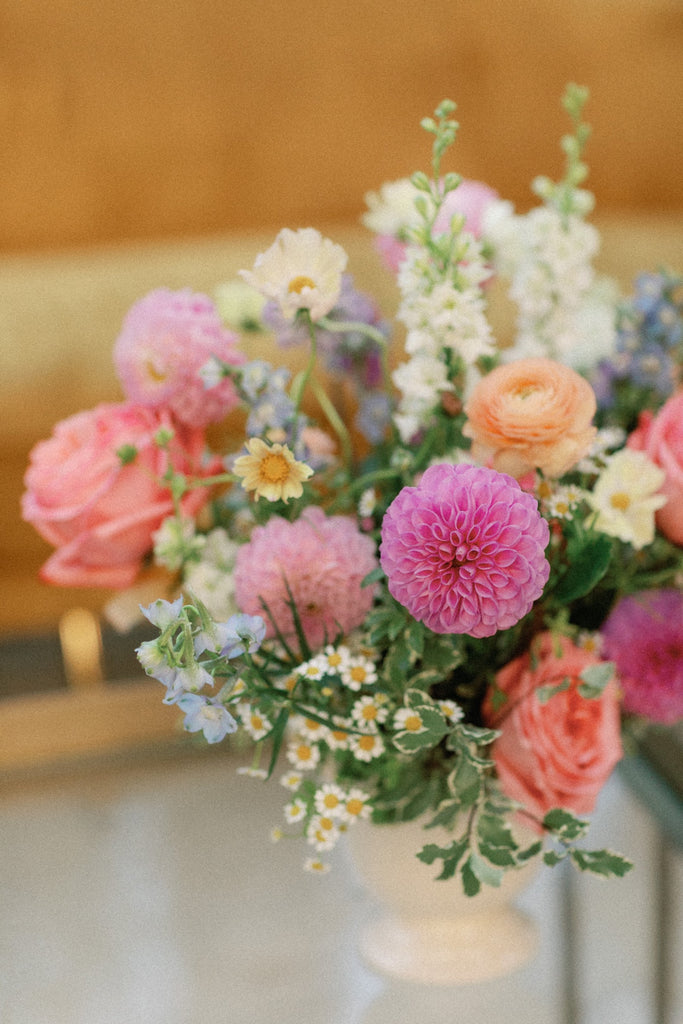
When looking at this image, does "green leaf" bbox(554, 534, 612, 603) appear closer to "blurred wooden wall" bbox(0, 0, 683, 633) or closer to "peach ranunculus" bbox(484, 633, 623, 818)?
"peach ranunculus" bbox(484, 633, 623, 818)

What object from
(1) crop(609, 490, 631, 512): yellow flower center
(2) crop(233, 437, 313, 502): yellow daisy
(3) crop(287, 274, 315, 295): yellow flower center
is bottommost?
(1) crop(609, 490, 631, 512): yellow flower center

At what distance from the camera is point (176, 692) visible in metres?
0.38

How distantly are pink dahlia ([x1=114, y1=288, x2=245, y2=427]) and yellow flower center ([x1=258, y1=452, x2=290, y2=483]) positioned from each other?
0.49ft

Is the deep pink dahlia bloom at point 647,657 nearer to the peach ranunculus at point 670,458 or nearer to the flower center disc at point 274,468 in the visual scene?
the peach ranunculus at point 670,458

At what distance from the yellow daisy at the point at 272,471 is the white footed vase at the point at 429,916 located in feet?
0.91

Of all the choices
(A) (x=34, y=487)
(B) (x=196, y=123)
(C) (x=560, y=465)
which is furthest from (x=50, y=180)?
(C) (x=560, y=465)

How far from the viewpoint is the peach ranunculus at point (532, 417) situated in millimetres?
449

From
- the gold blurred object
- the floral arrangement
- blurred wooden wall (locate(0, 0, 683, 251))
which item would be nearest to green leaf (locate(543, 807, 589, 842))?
the floral arrangement

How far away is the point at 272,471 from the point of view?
0.43 metres

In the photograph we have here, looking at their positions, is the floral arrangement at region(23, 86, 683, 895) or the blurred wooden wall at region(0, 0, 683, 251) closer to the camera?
the floral arrangement at region(23, 86, 683, 895)

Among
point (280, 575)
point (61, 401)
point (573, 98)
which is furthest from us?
point (61, 401)

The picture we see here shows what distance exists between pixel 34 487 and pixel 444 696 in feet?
0.97

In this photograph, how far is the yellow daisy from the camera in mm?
426

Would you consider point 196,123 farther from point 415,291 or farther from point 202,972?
point 202,972
